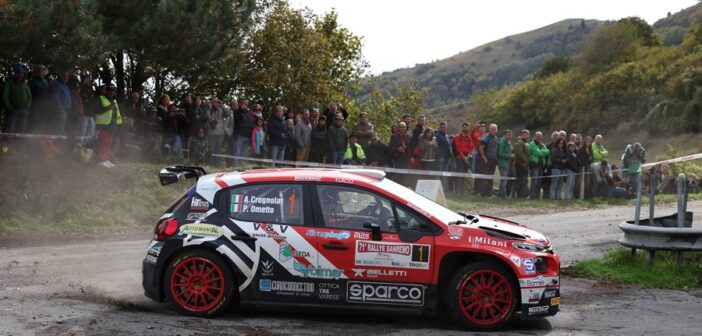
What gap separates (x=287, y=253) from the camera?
924 cm

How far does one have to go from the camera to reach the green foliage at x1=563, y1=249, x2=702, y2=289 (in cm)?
1221

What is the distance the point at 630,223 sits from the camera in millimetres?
13086

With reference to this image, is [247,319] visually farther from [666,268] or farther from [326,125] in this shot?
Answer: [326,125]

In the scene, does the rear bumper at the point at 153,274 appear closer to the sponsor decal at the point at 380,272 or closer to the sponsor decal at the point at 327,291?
the sponsor decal at the point at 327,291

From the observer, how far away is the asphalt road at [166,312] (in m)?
8.80

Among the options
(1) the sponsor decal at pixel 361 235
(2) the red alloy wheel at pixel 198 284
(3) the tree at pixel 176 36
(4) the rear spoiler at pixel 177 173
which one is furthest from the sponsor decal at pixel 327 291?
(3) the tree at pixel 176 36

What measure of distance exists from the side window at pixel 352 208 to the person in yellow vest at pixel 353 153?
13.3 metres

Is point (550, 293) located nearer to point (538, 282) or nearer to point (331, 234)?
point (538, 282)

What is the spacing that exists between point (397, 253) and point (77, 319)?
3.19m

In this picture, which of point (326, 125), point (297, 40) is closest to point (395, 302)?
Answer: point (326, 125)

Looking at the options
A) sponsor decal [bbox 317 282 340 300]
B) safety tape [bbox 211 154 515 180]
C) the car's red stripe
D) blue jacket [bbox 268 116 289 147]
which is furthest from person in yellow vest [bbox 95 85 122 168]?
sponsor decal [bbox 317 282 340 300]

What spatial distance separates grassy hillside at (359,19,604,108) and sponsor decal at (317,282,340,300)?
136973 millimetres

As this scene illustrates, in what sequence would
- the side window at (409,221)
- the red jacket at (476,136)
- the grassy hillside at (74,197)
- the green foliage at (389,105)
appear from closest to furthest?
the side window at (409,221), the grassy hillside at (74,197), the red jacket at (476,136), the green foliage at (389,105)

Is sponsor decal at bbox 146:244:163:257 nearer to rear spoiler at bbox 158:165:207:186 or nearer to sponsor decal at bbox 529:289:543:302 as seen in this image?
rear spoiler at bbox 158:165:207:186
